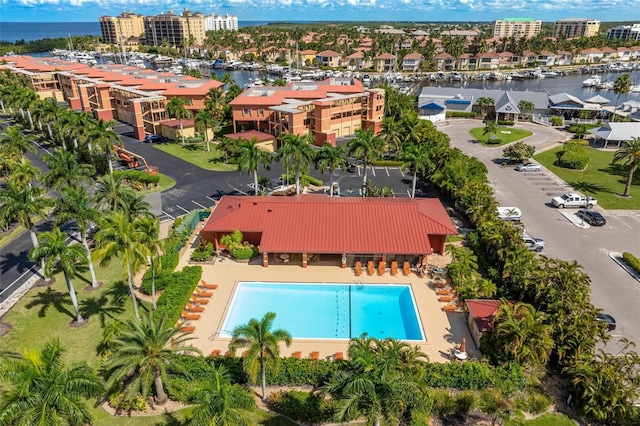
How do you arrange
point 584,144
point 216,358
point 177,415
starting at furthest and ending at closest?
point 584,144, point 216,358, point 177,415

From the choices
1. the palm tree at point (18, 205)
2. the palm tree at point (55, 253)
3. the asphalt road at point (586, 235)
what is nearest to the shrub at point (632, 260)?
the asphalt road at point (586, 235)

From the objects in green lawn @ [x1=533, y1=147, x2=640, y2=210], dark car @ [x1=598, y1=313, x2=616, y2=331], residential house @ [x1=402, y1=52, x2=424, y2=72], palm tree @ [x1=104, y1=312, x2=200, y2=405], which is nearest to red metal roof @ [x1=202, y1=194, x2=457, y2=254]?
dark car @ [x1=598, y1=313, x2=616, y2=331]

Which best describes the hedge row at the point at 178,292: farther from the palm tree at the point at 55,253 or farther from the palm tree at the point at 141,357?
the palm tree at the point at 141,357

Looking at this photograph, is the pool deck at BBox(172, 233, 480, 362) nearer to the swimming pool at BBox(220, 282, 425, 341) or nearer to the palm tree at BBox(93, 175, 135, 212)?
the swimming pool at BBox(220, 282, 425, 341)

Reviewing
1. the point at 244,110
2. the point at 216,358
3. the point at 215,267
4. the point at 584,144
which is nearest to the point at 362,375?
the point at 216,358

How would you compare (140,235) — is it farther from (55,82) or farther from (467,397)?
(55,82)

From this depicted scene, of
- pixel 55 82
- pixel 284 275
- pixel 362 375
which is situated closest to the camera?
pixel 362 375

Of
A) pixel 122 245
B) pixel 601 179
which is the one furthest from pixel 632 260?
pixel 122 245
